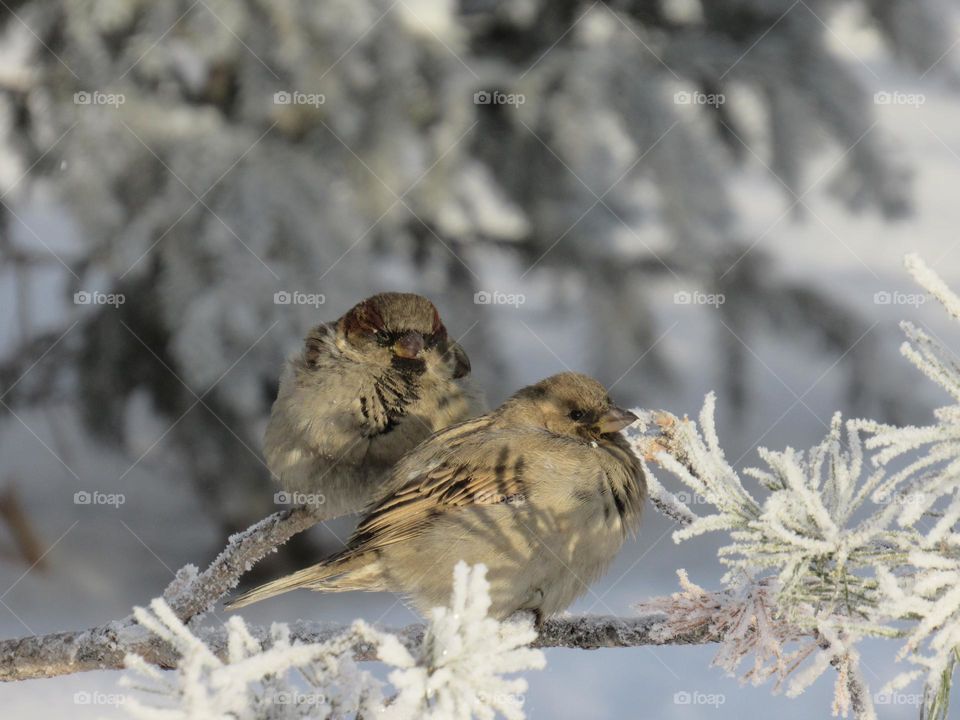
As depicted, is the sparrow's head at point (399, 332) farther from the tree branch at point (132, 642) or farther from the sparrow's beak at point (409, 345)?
the tree branch at point (132, 642)

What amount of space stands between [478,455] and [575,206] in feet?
6.93

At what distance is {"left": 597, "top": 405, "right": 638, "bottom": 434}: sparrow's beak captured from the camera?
1.12m

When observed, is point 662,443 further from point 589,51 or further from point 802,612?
point 589,51

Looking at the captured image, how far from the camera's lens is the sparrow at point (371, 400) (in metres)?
1.25

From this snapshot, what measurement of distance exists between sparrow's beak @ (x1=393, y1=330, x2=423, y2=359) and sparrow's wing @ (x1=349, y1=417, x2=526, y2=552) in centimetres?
13

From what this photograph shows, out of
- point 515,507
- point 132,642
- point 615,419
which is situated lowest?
point 132,642

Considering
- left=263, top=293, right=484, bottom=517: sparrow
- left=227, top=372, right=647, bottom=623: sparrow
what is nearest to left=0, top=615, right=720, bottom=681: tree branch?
left=227, top=372, right=647, bottom=623: sparrow

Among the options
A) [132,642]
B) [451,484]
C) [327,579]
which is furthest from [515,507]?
[132,642]

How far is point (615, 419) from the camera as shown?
1146mm

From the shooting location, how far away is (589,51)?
310 centimetres

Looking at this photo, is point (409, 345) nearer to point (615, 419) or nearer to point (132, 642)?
point (615, 419)

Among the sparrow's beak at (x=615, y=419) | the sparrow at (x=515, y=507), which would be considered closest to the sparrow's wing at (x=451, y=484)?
the sparrow at (x=515, y=507)

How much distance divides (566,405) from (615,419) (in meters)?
0.08

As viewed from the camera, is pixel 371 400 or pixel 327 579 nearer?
pixel 327 579
